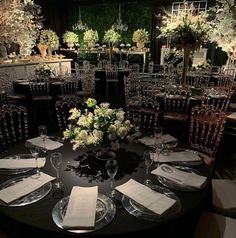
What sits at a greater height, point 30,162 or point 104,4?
point 104,4

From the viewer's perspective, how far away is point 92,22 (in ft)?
35.5

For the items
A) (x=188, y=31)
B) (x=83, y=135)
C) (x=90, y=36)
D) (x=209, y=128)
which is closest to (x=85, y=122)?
(x=83, y=135)

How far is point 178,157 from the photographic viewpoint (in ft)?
6.61

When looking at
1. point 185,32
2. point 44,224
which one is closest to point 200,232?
point 44,224

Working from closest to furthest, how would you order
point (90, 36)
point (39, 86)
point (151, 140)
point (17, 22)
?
point (151, 140) < point (39, 86) < point (17, 22) < point (90, 36)

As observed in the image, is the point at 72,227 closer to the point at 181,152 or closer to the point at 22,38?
the point at 181,152

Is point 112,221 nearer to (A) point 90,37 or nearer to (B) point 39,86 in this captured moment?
(B) point 39,86

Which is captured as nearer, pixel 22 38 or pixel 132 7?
pixel 22 38

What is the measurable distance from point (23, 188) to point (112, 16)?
32.2 ft

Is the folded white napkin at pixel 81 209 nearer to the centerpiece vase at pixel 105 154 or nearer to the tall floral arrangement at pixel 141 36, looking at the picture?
the centerpiece vase at pixel 105 154

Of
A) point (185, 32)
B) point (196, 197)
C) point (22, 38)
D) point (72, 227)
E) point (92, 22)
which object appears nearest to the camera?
point (72, 227)

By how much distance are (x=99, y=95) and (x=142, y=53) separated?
2.52 meters

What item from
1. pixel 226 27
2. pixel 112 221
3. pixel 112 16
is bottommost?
pixel 112 221

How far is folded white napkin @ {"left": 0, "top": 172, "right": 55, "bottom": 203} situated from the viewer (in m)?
1.51
